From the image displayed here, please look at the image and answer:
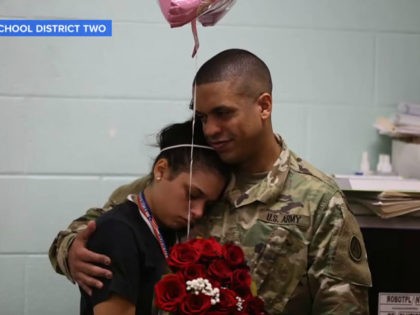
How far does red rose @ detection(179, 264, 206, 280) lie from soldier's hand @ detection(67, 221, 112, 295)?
0.62 ft

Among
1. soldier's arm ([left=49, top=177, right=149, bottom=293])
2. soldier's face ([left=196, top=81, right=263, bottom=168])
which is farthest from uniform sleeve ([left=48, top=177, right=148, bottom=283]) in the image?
soldier's face ([left=196, top=81, right=263, bottom=168])

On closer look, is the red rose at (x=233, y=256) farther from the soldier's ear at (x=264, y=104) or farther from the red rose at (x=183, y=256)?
the soldier's ear at (x=264, y=104)

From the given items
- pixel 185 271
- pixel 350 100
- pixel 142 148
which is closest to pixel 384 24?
pixel 350 100

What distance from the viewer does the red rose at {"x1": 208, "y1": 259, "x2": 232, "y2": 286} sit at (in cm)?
111

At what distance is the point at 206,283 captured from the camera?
1088mm

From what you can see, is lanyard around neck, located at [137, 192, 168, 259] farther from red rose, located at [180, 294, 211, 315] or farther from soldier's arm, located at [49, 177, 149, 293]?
red rose, located at [180, 294, 211, 315]

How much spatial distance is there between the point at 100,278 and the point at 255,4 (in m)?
1.19

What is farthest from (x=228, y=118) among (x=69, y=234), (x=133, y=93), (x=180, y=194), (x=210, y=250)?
(x=133, y=93)

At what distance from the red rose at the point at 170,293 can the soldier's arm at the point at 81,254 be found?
16cm

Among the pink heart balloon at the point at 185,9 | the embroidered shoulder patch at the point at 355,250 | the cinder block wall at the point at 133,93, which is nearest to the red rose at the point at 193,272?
the embroidered shoulder patch at the point at 355,250

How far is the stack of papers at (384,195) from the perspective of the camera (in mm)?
1559

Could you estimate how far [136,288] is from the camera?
1197mm

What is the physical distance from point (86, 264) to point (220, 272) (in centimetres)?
32

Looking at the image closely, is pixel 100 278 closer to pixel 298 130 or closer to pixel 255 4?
pixel 298 130
